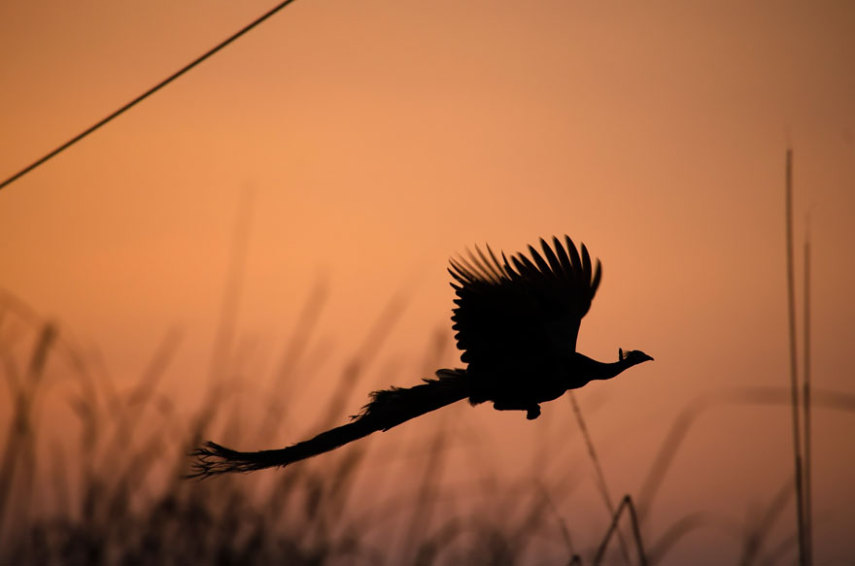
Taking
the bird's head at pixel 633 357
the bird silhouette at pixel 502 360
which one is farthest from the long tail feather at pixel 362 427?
the bird's head at pixel 633 357

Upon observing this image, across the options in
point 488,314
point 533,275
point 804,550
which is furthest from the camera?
point 533,275

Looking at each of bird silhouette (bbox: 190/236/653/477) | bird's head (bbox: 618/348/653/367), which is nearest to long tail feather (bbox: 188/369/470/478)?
bird silhouette (bbox: 190/236/653/477)

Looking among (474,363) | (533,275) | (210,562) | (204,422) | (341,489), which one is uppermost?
(533,275)

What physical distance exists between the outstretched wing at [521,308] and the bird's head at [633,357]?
0.22 meters

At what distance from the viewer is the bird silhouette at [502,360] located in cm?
293

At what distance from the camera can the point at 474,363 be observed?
10.6ft

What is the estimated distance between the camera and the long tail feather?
2812 millimetres

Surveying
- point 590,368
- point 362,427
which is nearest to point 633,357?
point 590,368

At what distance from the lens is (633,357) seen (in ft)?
11.2

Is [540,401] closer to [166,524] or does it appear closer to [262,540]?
[262,540]

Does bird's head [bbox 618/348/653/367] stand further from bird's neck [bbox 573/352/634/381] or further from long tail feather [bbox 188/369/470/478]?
long tail feather [bbox 188/369/470/478]

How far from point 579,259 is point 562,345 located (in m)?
0.60

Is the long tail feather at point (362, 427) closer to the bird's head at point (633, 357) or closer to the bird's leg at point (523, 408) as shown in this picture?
the bird's leg at point (523, 408)

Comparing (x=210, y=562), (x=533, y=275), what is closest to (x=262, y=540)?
(x=210, y=562)
